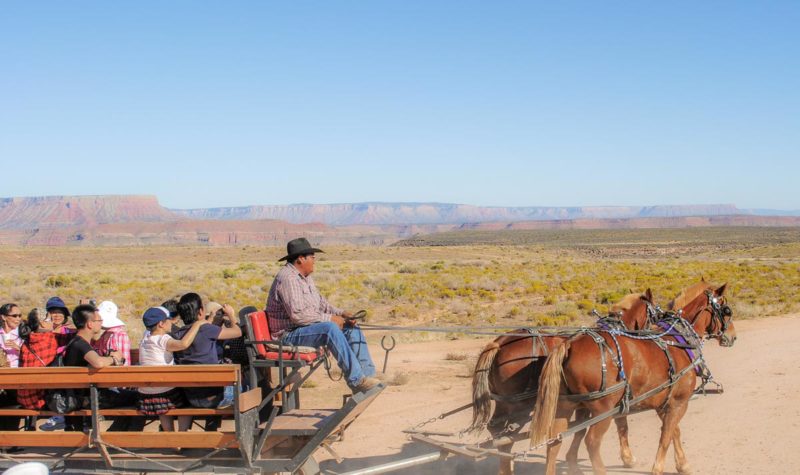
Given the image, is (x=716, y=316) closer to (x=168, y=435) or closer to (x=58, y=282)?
(x=168, y=435)

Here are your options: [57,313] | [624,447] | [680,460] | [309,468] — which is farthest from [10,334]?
[680,460]

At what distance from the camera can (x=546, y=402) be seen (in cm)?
616

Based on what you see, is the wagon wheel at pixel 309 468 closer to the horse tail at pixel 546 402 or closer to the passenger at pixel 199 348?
the passenger at pixel 199 348

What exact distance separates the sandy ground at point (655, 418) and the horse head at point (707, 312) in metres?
1.38

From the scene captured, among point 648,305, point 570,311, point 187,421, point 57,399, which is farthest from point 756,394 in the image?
point 570,311

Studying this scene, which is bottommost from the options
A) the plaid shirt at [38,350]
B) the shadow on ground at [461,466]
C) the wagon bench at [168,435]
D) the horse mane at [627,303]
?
the shadow on ground at [461,466]

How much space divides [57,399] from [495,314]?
17.9 metres

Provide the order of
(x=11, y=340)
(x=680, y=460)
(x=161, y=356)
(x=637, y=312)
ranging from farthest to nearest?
(x=11, y=340) < (x=637, y=312) < (x=680, y=460) < (x=161, y=356)

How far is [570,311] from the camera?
72.7 feet

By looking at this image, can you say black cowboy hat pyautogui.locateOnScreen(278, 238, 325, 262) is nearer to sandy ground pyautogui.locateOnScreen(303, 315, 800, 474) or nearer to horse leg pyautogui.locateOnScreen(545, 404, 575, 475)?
sandy ground pyautogui.locateOnScreen(303, 315, 800, 474)

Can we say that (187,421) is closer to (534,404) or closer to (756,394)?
(534,404)

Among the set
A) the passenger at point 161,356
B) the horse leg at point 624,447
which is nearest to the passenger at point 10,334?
the passenger at point 161,356

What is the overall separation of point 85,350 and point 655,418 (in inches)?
302

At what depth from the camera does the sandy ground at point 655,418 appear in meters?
7.88
